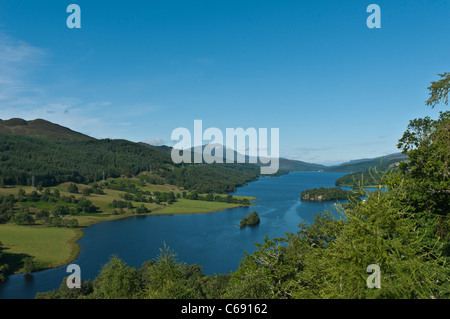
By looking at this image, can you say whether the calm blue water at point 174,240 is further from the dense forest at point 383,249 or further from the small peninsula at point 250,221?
the dense forest at point 383,249

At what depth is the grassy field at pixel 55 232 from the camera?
6391 cm

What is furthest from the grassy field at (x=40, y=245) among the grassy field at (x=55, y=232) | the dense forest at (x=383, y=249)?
the dense forest at (x=383, y=249)

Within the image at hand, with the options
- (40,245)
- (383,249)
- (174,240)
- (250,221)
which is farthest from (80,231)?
(383,249)

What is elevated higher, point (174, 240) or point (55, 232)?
point (55, 232)

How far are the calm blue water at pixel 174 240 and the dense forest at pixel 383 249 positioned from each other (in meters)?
32.7

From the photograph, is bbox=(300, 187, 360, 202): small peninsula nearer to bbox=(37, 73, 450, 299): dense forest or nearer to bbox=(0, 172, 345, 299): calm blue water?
bbox=(0, 172, 345, 299): calm blue water

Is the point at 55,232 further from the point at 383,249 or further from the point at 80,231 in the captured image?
the point at 383,249

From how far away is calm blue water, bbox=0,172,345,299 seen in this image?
182ft

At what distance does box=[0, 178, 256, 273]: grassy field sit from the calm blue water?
362 cm

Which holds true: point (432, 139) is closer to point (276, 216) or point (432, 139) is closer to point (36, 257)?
point (36, 257)

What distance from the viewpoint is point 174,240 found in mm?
78875

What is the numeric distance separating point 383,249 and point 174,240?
75144mm
